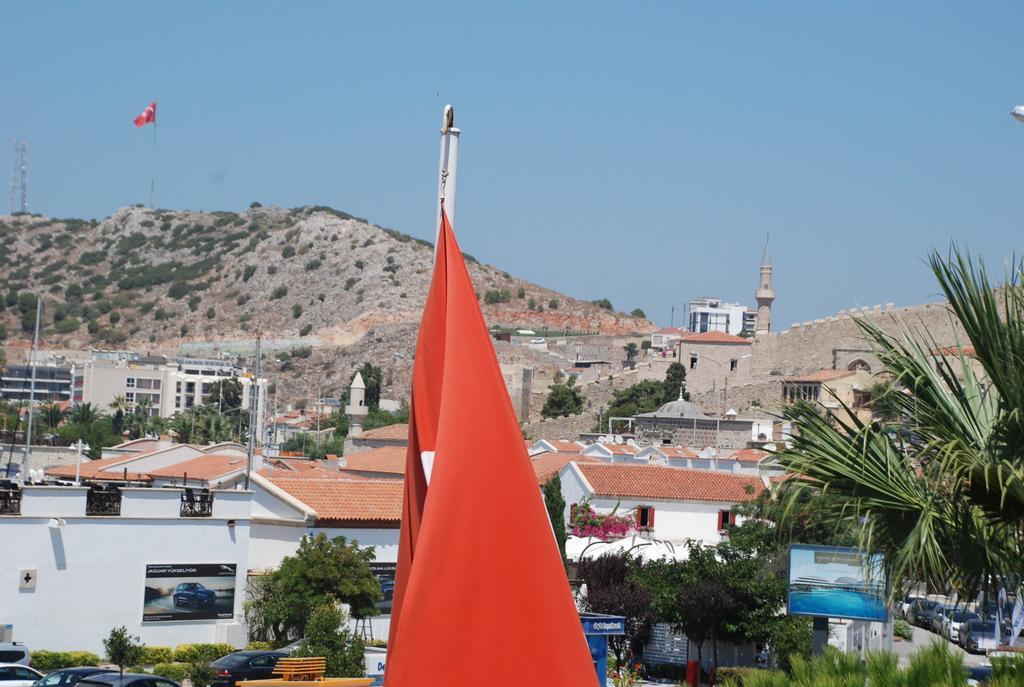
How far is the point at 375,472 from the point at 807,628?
2259 centimetres

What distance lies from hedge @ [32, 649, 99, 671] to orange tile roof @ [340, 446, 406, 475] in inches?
890

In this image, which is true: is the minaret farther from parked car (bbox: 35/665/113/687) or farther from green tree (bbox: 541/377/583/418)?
parked car (bbox: 35/665/113/687)

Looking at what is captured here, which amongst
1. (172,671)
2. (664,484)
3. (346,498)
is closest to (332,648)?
(172,671)

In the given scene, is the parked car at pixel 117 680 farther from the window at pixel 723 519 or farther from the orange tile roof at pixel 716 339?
the orange tile roof at pixel 716 339

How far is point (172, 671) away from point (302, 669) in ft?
20.1

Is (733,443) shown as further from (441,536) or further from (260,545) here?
(441,536)

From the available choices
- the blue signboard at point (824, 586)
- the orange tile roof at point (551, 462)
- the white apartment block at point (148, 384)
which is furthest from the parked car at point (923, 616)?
the white apartment block at point (148, 384)

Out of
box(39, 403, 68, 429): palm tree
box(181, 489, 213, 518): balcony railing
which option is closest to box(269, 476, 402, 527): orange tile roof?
box(181, 489, 213, 518): balcony railing

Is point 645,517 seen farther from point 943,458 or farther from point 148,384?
point 148,384

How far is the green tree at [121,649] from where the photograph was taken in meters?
24.2

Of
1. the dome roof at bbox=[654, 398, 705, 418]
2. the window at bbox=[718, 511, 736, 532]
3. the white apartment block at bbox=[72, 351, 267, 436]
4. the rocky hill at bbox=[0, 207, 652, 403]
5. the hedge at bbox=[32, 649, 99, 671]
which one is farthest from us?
the rocky hill at bbox=[0, 207, 652, 403]

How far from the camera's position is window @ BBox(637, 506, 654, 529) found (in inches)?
1787

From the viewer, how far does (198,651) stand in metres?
26.3

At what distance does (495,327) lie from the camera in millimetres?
158750
